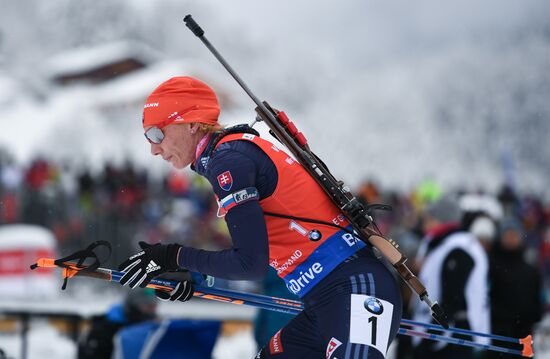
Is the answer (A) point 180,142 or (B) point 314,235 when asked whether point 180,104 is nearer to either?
(A) point 180,142

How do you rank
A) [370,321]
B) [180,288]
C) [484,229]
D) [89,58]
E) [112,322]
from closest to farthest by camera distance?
[370,321] → [180,288] → [112,322] → [484,229] → [89,58]

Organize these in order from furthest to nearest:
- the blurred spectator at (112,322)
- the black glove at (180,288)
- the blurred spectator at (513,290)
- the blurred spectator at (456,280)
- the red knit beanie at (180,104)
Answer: the blurred spectator at (513,290) → the blurred spectator at (112,322) → the blurred spectator at (456,280) → the black glove at (180,288) → the red knit beanie at (180,104)

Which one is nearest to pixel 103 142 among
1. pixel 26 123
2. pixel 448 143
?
pixel 26 123

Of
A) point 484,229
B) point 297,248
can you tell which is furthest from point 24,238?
point 297,248

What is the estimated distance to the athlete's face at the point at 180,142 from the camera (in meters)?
3.27

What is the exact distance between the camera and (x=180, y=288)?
11.1 feet

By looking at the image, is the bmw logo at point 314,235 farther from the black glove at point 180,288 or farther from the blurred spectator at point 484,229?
the blurred spectator at point 484,229

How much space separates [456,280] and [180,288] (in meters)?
2.48

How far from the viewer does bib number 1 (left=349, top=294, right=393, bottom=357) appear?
3004mm

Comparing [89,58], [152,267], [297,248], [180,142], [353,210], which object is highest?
[89,58]

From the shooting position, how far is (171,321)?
5297 mm

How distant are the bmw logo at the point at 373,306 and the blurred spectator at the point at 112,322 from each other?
9.06 ft

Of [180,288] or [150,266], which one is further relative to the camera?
[180,288]

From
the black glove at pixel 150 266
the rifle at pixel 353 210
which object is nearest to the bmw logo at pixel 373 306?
the rifle at pixel 353 210
